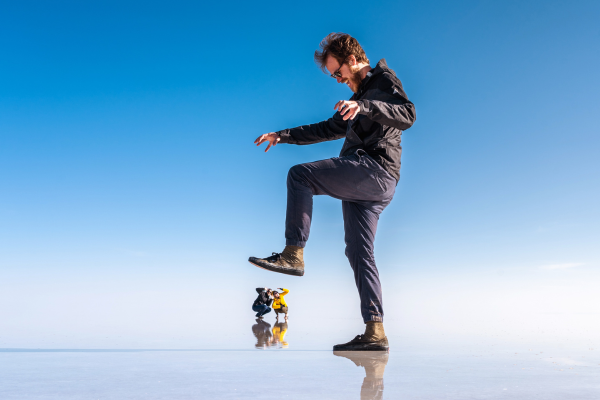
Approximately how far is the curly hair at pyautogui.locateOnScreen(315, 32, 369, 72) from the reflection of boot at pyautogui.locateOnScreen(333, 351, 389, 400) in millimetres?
2131

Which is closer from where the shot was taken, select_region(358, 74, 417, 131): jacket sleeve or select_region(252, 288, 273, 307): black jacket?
select_region(358, 74, 417, 131): jacket sleeve

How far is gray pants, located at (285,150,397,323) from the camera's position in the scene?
3.07 metres

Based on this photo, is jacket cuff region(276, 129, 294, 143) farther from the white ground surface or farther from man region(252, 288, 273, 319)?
man region(252, 288, 273, 319)

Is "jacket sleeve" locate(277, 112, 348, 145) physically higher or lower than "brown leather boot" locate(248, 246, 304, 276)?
higher

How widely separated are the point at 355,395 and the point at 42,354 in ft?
7.93

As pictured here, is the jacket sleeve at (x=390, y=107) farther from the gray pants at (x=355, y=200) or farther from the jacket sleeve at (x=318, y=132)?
the jacket sleeve at (x=318, y=132)

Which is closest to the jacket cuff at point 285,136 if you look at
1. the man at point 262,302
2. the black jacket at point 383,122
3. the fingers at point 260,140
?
the fingers at point 260,140

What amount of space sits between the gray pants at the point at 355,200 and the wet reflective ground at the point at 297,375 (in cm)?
53

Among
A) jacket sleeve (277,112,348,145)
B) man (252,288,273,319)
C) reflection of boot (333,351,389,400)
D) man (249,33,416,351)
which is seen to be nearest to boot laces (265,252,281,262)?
man (249,33,416,351)

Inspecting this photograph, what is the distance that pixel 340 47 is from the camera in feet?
11.0

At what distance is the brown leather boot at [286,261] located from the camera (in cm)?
287

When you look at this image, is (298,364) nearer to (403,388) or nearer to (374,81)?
(403,388)

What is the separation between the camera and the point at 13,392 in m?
1.77

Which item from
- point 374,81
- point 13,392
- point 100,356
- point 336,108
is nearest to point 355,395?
point 13,392
